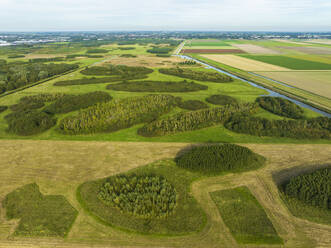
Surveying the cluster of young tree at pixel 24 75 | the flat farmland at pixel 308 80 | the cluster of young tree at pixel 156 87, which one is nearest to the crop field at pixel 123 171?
the cluster of young tree at pixel 156 87

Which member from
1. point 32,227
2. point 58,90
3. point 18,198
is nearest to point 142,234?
point 32,227

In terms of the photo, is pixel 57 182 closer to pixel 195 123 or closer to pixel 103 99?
pixel 195 123

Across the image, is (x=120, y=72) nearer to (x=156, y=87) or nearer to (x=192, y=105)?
(x=156, y=87)

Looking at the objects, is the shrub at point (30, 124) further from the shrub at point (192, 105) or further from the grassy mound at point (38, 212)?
the shrub at point (192, 105)

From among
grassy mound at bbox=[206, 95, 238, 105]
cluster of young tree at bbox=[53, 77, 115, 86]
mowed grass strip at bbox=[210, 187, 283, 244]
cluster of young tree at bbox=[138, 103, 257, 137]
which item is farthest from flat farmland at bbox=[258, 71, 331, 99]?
cluster of young tree at bbox=[53, 77, 115, 86]

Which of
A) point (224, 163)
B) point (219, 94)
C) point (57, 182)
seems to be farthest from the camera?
point (219, 94)

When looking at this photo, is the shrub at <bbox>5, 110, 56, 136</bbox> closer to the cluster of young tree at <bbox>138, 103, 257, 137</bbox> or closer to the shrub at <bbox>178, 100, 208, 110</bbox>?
the cluster of young tree at <bbox>138, 103, 257, 137</bbox>

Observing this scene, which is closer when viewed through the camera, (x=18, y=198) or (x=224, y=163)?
(x=18, y=198)
